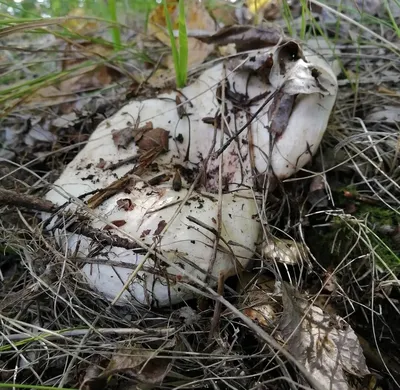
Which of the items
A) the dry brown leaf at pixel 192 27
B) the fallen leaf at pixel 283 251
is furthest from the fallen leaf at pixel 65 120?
the fallen leaf at pixel 283 251

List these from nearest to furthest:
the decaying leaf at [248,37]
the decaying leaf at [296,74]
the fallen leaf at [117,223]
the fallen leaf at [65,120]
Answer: the fallen leaf at [117,223]
the decaying leaf at [296,74]
the decaying leaf at [248,37]
the fallen leaf at [65,120]

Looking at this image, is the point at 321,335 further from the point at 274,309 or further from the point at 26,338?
the point at 26,338

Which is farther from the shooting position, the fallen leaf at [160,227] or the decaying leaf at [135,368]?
the fallen leaf at [160,227]

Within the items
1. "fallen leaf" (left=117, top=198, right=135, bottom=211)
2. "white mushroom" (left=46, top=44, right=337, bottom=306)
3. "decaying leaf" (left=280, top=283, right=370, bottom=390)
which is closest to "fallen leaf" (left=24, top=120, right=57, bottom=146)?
"white mushroom" (left=46, top=44, right=337, bottom=306)

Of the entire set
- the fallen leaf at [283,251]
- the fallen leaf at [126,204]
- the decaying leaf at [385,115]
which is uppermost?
the decaying leaf at [385,115]

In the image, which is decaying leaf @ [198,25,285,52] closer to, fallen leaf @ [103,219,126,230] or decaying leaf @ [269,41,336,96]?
decaying leaf @ [269,41,336,96]

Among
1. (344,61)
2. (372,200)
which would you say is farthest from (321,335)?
(344,61)

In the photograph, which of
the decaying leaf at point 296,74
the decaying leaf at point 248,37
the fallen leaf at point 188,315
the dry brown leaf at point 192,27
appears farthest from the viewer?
the dry brown leaf at point 192,27

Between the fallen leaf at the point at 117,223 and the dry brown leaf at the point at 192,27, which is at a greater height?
the dry brown leaf at the point at 192,27

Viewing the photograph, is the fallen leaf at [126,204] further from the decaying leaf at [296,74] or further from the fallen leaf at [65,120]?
the fallen leaf at [65,120]

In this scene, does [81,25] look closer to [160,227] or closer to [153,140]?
[153,140]
